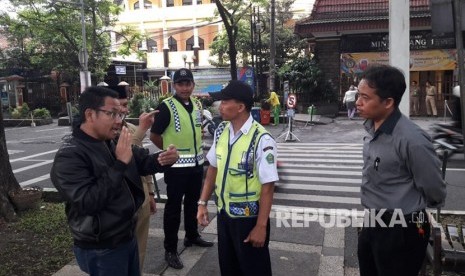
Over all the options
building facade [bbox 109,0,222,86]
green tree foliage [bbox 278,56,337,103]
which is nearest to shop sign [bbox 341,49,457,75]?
green tree foliage [bbox 278,56,337,103]

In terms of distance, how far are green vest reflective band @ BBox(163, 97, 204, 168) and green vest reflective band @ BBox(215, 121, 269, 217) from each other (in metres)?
1.20

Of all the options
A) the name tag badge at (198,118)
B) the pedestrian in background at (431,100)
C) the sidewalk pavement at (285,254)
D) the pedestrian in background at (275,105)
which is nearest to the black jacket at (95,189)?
the sidewalk pavement at (285,254)

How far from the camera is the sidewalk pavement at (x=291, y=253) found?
3.96 meters

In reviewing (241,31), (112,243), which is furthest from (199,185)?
(241,31)

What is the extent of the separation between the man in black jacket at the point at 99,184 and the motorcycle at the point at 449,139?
7912mm

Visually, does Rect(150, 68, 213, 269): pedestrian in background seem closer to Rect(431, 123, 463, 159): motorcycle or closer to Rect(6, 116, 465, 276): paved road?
Rect(6, 116, 465, 276): paved road

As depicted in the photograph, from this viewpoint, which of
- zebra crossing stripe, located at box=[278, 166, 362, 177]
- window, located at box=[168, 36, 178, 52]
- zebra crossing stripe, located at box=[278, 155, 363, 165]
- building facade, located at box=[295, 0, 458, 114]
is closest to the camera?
zebra crossing stripe, located at box=[278, 166, 362, 177]

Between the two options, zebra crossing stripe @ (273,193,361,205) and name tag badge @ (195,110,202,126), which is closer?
name tag badge @ (195,110,202,126)

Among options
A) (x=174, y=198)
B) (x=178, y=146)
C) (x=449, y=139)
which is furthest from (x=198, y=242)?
(x=449, y=139)

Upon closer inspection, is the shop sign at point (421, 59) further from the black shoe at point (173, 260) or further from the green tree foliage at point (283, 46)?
the black shoe at point (173, 260)

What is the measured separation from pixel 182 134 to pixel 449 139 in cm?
696

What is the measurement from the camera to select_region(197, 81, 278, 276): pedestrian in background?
285 cm

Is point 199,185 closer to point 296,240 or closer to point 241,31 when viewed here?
point 296,240

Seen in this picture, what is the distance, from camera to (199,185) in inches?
170
